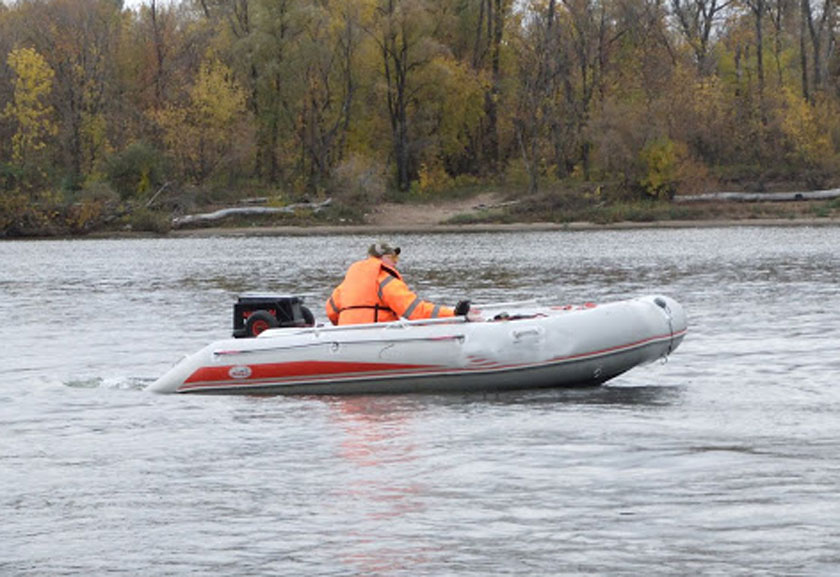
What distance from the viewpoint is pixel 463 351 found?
13.8 meters

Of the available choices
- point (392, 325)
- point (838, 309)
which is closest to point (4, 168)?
point (838, 309)

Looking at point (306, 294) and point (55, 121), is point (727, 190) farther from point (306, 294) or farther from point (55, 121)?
point (306, 294)

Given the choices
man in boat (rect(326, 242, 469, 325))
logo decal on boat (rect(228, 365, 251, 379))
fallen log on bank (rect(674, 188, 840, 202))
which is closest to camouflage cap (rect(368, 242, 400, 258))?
man in boat (rect(326, 242, 469, 325))

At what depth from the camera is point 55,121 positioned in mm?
66062

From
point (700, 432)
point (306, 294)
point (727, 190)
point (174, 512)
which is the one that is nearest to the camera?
point (174, 512)

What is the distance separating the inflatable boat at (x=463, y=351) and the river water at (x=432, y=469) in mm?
207

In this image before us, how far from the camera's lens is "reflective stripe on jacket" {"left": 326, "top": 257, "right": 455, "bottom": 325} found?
14180mm

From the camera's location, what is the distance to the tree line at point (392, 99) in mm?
60344

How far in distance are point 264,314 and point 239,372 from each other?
29.6 inches

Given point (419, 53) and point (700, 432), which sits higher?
point (419, 53)

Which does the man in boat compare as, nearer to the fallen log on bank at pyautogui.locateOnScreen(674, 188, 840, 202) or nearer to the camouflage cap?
the camouflage cap

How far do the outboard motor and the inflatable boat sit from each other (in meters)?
0.55

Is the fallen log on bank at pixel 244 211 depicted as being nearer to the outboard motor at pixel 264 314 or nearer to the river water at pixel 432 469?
the river water at pixel 432 469

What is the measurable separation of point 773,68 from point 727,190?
13778mm
